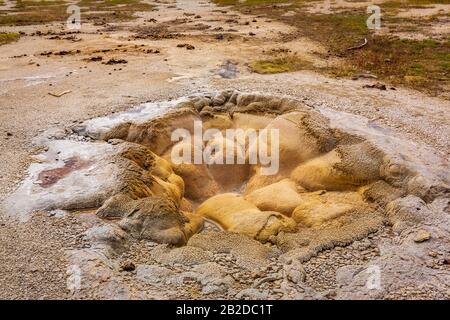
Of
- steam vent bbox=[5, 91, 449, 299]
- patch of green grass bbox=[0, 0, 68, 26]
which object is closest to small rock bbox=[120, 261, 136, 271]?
steam vent bbox=[5, 91, 449, 299]

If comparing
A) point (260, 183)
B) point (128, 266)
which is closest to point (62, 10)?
point (260, 183)

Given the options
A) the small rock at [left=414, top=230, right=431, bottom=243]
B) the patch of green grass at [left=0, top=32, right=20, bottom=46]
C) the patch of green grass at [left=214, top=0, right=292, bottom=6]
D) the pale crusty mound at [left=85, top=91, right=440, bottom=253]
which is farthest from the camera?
the patch of green grass at [left=214, top=0, right=292, bottom=6]

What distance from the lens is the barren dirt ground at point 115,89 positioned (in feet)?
24.4

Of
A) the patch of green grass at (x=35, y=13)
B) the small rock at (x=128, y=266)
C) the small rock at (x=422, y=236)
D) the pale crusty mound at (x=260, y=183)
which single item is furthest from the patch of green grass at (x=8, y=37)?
the small rock at (x=422, y=236)

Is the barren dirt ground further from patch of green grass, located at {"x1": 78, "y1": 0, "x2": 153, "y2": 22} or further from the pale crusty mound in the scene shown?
patch of green grass, located at {"x1": 78, "y1": 0, "x2": 153, "y2": 22}

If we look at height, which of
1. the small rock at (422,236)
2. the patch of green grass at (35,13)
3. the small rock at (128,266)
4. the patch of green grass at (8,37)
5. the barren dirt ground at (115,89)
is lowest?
the small rock at (128,266)

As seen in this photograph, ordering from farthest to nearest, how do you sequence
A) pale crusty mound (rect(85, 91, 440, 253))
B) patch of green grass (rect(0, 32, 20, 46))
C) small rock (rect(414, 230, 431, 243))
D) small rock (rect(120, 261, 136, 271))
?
patch of green grass (rect(0, 32, 20, 46)) < pale crusty mound (rect(85, 91, 440, 253)) < small rock (rect(414, 230, 431, 243)) < small rock (rect(120, 261, 136, 271))

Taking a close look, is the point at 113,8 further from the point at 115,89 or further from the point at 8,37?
the point at 115,89

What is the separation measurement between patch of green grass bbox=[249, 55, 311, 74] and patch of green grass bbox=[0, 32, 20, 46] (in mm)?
13943

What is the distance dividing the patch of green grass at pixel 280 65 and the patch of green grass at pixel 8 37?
13943 mm

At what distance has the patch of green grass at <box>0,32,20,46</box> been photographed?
78.7 ft

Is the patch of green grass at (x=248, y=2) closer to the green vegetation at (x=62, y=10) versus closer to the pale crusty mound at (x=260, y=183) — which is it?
the green vegetation at (x=62, y=10)

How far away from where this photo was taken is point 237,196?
34.6ft
